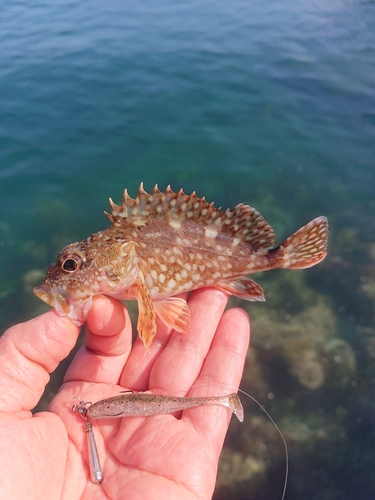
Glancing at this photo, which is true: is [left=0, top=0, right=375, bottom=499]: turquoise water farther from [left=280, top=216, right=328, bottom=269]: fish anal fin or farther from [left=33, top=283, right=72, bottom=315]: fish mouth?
[left=33, top=283, right=72, bottom=315]: fish mouth

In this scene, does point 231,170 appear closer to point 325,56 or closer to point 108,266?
point 108,266

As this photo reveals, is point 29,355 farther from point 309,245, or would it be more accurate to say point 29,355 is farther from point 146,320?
point 309,245

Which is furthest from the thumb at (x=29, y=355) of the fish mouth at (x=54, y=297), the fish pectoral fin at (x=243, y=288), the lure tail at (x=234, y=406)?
the fish pectoral fin at (x=243, y=288)

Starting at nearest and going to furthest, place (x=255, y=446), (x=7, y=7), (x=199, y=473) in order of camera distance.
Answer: (x=199, y=473)
(x=255, y=446)
(x=7, y=7)

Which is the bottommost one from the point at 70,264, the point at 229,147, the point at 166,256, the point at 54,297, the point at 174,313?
the point at 174,313

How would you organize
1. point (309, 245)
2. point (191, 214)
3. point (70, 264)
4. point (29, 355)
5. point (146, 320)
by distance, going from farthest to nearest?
point (309, 245) → point (191, 214) → point (146, 320) → point (70, 264) → point (29, 355)

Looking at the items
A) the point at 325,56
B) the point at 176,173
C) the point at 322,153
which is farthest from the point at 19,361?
the point at 325,56

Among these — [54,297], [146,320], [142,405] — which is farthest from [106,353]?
[54,297]

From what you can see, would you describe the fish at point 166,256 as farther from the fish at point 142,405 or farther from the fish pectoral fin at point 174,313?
the fish at point 142,405
